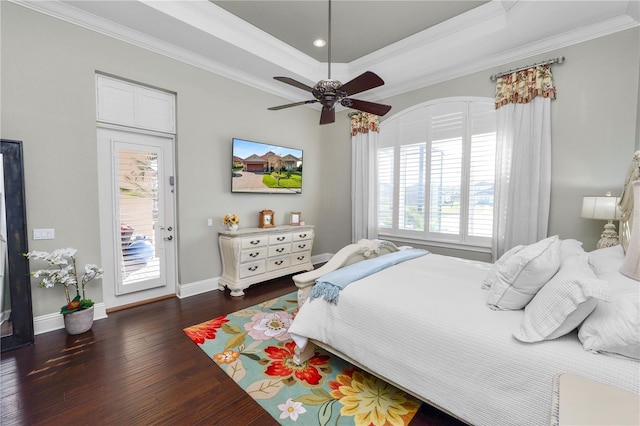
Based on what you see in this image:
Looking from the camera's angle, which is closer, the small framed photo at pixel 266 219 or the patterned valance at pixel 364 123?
the small framed photo at pixel 266 219

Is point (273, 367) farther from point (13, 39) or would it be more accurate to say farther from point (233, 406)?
point (13, 39)

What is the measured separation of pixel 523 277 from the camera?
5.08ft

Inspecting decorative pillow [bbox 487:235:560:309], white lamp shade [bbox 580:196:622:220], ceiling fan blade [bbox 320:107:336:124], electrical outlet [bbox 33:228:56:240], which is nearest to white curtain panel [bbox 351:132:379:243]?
ceiling fan blade [bbox 320:107:336:124]

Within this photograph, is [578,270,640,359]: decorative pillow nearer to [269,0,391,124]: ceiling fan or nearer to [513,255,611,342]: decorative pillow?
[513,255,611,342]: decorative pillow

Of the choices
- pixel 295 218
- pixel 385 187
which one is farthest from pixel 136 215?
pixel 385 187

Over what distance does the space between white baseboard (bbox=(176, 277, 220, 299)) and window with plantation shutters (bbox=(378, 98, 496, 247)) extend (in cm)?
288

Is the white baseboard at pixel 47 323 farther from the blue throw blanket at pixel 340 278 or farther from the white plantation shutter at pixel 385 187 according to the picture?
the white plantation shutter at pixel 385 187

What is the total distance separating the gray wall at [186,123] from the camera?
2.54 metres

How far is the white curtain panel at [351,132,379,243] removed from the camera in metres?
4.73

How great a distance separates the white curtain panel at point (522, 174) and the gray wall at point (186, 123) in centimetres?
13

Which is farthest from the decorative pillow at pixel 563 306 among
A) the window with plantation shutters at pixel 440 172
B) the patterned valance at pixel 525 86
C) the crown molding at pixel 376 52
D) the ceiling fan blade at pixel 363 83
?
the crown molding at pixel 376 52

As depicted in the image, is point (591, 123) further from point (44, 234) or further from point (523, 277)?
point (44, 234)

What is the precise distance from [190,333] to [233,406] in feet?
3.85

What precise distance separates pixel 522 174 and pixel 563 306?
8.74ft
